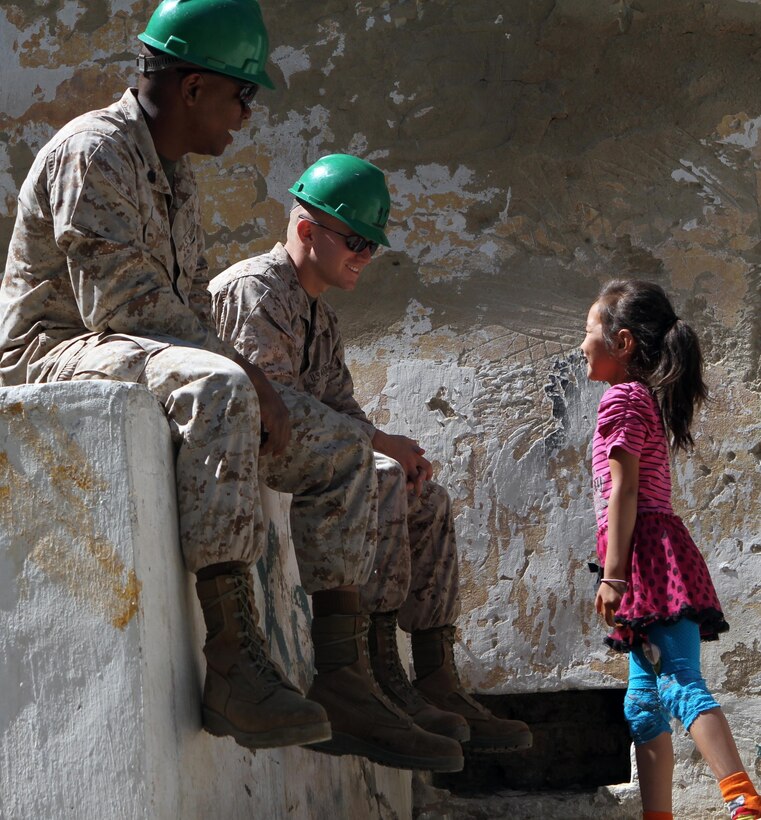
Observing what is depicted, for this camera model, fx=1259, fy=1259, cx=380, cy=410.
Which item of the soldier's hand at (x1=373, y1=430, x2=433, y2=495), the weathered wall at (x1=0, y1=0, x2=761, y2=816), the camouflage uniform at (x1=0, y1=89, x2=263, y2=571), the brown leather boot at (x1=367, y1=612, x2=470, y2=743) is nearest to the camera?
the camouflage uniform at (x1=0, y1=89, x2=263, y2=571)

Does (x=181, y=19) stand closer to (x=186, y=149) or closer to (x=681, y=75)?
(x=186, y=149)

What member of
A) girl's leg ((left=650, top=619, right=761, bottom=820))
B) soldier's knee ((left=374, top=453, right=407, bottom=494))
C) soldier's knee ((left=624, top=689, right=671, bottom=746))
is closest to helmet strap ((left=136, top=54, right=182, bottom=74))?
soldier's knee ((left=374, top=453, right=407, bottom=494))

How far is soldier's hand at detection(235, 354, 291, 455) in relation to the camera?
221 centimetres

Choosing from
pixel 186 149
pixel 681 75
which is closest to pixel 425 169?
pixel 681 75

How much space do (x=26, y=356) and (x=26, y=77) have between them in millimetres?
2568

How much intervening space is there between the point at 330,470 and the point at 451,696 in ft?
2.95

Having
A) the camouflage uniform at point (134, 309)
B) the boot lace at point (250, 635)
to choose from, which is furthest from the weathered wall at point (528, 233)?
the boot lace at point (250, 635)

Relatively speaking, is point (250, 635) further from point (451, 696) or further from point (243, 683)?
point (451, 696)

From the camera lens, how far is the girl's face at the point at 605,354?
319 centimetres

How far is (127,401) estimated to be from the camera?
1909 millimetres

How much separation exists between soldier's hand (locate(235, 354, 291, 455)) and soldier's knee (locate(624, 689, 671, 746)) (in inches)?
46.8

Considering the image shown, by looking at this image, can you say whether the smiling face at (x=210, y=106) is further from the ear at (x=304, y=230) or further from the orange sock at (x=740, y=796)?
the orange sock at (x=740, y=796)

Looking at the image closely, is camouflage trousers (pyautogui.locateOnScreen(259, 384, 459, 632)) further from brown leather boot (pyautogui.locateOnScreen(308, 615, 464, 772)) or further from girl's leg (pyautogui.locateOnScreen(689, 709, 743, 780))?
girl's leg (pyautogui.locateOnScreen(689, 709, 743, 780))

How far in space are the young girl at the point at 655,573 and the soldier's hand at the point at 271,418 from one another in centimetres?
102
